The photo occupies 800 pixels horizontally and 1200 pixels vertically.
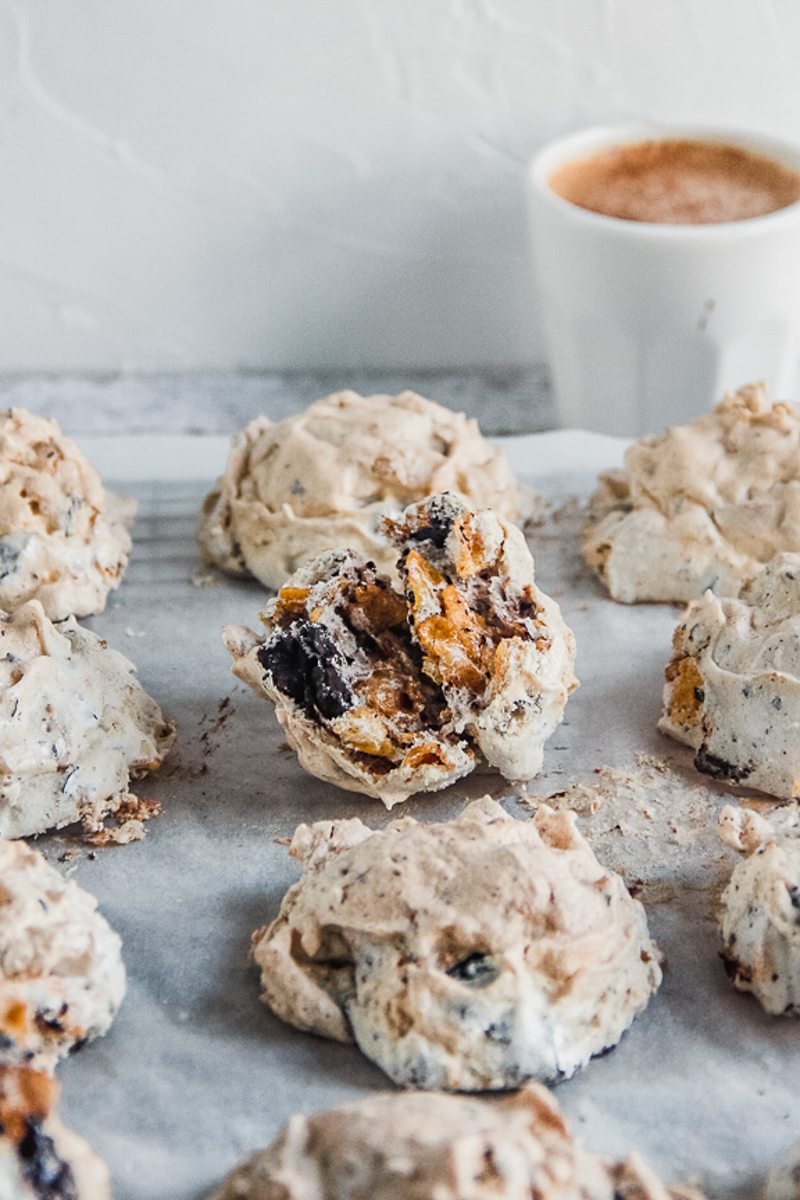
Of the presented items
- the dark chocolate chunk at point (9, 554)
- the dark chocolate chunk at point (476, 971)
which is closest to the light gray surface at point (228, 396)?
the dark chocolate chunk at point (9, 554)

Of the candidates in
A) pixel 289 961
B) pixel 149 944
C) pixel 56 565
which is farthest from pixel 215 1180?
pixel 56 565

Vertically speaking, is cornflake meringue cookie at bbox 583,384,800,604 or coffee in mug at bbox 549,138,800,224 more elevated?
coffee in mug at bbox 549,138,800,224

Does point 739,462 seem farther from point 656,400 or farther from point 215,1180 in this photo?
point 215,1180

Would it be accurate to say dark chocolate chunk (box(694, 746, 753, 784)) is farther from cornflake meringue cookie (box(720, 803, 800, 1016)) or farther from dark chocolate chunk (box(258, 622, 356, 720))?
dark chocolate chunk (box(258, 622, 356, 720))

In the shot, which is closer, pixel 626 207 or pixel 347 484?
pixel 347 484

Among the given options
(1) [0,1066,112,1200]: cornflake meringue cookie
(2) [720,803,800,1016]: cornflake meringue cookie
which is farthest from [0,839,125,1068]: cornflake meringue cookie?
(2) [720,803,800,1016]: cornflake meringue cookie
